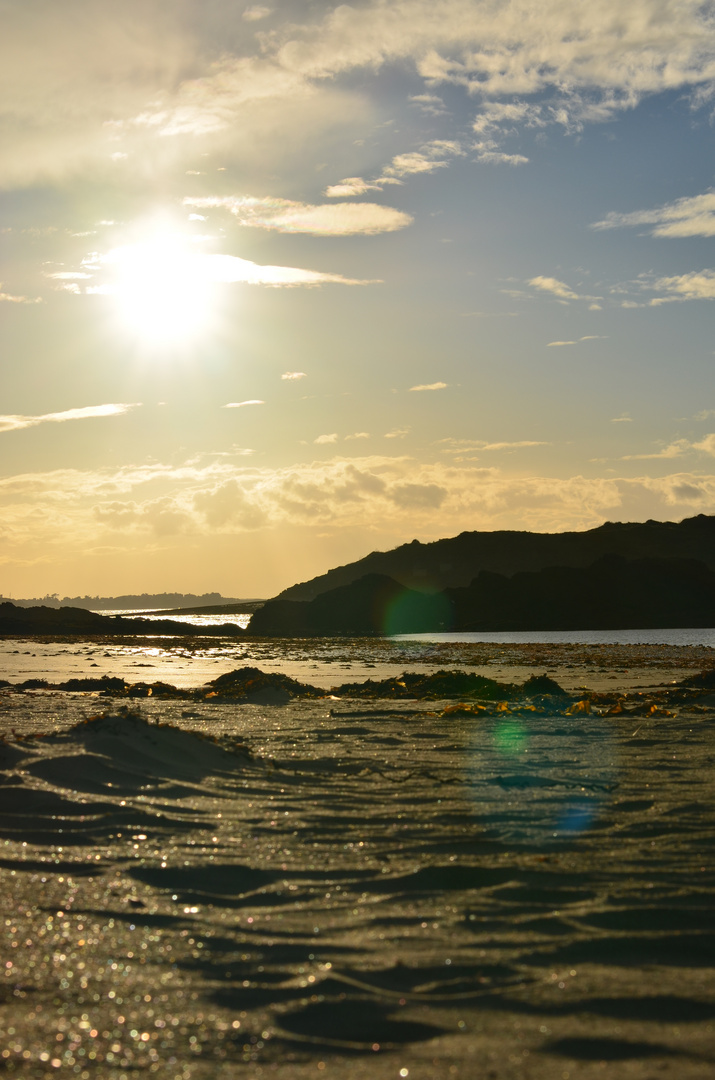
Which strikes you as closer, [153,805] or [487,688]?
[153,805]

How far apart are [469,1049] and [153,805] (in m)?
4.08

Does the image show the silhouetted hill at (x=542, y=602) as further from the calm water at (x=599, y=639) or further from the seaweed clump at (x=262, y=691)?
the seaweed clump at (x=262, y=691)

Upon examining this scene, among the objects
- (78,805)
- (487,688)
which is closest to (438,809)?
(78,805)

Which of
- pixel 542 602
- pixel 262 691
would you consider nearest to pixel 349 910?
pixel 262 691

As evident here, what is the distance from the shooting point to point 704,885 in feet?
14.3

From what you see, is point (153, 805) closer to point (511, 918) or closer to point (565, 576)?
point (511, 918)

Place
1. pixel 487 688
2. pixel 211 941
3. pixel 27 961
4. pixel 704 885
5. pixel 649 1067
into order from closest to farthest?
pixel 649 1067
pixel 27 961
pixel 211 941
pixel 704 885
pixel 487 688

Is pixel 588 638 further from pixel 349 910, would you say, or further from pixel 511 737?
pixel 349 910

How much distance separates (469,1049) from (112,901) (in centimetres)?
219

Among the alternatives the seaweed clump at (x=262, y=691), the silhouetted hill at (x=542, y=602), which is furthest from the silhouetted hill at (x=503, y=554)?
the seaweed clump at (x=262, y=691)

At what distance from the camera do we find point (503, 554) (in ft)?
527

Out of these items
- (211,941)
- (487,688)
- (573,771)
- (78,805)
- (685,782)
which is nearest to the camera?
(211,941)

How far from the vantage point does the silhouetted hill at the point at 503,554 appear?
145m

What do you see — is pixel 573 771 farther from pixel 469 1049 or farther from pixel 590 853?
pixel 469 1049
